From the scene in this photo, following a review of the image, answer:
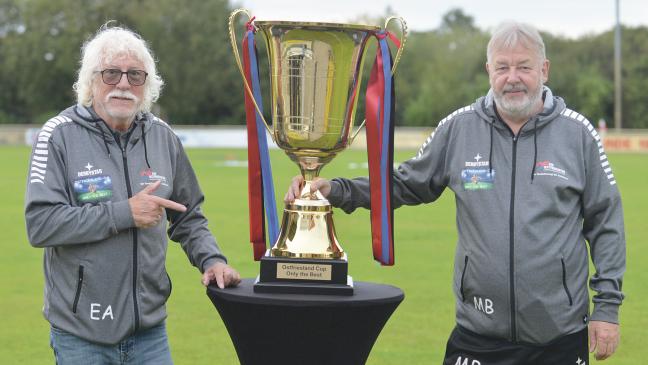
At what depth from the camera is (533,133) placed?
3793 millimetres

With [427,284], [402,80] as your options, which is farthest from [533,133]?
[402,80]

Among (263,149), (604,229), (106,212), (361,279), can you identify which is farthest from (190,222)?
(361,279)

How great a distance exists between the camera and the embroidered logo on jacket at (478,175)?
12.4 ft

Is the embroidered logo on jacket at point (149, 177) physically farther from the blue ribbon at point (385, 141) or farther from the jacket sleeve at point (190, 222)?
the blue ribbon at point (385, 141)

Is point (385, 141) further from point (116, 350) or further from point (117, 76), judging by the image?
point (116, 350)

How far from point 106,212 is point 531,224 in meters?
1.54

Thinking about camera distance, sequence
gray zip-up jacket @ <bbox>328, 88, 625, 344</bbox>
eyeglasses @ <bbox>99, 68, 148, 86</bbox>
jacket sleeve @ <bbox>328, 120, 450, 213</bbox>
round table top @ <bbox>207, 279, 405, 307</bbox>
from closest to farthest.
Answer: round table top @ <bbox>207, 279, 405, 307</bbox> → eyeglasses @ <bbox>99, 68, 148, 86</bbox> → gray zip-up jacket @ <bbox>328, 88, 625, 344</bbox> → jacket sleeve @ <bbox>328, 120, 450, 213</bbox>

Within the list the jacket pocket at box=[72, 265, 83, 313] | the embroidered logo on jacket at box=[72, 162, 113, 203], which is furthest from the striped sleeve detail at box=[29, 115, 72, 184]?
the jacket pocket at box=[72, 265, 83, 313]

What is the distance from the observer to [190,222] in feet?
13.0

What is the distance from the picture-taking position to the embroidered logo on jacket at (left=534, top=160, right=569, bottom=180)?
3.71 meters

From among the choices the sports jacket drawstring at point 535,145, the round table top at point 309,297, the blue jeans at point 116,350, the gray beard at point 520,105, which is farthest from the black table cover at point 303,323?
the gray beard at point 520,105

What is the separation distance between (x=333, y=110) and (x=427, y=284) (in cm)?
526

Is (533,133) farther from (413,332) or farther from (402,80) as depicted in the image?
(402,80)

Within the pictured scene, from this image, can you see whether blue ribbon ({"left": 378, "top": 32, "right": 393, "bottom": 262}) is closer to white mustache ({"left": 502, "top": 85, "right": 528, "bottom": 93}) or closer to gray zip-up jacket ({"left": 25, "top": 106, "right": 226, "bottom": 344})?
white mustache ({"left": 502, "top": 85, "right": 528, "bottom": 93})
